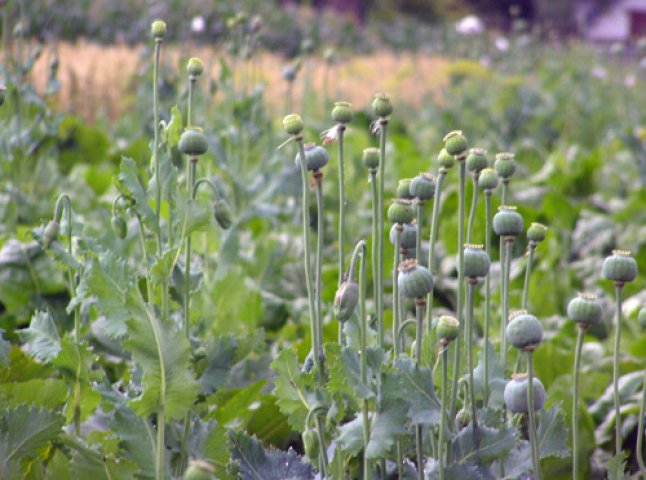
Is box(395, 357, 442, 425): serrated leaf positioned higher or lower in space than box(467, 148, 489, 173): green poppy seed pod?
lower

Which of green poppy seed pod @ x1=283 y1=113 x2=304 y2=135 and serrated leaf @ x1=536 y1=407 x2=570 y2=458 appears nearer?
green poppy seed pod @ x1=283 y1=113 x2=304 y2=135

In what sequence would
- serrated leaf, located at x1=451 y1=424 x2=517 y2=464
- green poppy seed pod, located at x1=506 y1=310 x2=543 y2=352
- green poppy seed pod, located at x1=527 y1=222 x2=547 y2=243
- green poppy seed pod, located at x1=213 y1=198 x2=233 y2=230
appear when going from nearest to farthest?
1. green poppy seed pod, located at x1=506 y1=310 x2=543 y2=352
2. serrated leaf, located at x1=451 y1=424 x2=517 y2=464
3. green poppy seed pod, located at x1=527 y1=222 x2=547 y2=243
4. green poppy seed pod, located at x1=213 y1=198 x2=233 y2=230

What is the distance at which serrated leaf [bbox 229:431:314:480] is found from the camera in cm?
95

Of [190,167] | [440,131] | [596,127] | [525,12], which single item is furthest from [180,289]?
[525,12]

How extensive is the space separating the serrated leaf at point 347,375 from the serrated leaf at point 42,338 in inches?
14.1

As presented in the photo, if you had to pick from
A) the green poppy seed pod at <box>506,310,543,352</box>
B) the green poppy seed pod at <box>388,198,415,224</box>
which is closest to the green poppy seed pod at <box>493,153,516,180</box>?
the green poppy seed pod at <box>388,198,415,224</box>

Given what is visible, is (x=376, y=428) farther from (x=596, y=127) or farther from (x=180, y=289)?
(x=596, y=127)

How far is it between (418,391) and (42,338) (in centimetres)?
49

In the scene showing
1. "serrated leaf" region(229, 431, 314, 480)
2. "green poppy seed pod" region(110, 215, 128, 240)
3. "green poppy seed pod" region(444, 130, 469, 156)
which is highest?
"green poppy seed pod" region(444, 130, 469, 156)

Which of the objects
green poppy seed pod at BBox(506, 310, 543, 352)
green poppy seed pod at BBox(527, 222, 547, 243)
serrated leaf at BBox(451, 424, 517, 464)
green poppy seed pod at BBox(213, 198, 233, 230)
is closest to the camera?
green poppy seed pod at BBox(506, 310, 543, 352)

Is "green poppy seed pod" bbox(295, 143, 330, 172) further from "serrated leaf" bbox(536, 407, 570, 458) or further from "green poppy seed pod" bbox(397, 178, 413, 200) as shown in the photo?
"serrated leaf" bbox(536, 407, 570, 458)

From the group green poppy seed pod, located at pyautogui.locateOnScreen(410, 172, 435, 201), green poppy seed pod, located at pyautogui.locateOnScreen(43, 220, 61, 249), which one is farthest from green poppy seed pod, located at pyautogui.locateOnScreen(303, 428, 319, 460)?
green poppy seed pod, located at pyautogui.locateOnScreen(43, 220, 61, 249)

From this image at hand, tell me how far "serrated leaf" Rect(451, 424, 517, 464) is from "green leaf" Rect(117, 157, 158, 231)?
16.2 inches

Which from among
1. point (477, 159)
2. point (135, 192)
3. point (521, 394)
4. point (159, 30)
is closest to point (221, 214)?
point (135, 192)
